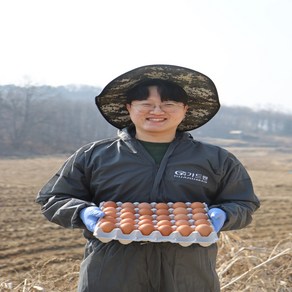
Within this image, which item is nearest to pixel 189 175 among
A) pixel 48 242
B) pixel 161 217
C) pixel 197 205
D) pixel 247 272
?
pixel 197 205

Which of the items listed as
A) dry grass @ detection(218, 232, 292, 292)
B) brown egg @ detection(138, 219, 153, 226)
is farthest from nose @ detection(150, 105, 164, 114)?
dry grass @ detection(218, 232, 292, 292)

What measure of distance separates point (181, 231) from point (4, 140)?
32.6 meters

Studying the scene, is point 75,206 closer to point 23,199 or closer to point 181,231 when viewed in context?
point 181,231

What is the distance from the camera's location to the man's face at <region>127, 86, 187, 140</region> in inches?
78.8

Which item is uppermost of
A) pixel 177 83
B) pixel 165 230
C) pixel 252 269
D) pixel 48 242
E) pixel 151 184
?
pixel 177 83

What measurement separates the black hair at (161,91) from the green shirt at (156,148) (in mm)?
203

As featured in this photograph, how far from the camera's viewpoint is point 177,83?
209cm

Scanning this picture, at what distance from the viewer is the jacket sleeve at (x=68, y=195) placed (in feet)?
6.15

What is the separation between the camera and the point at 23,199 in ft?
34.3

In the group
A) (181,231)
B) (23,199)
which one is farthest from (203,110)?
(23,199)

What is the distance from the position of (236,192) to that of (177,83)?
21.6 inches

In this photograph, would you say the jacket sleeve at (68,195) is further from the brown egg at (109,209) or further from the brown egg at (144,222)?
the brown egg at (144,222)

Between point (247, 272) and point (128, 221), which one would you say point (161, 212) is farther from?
point (247, 272)

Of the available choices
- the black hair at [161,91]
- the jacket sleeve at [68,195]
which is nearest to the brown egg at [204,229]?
the jacket sleeve at [68,195]
